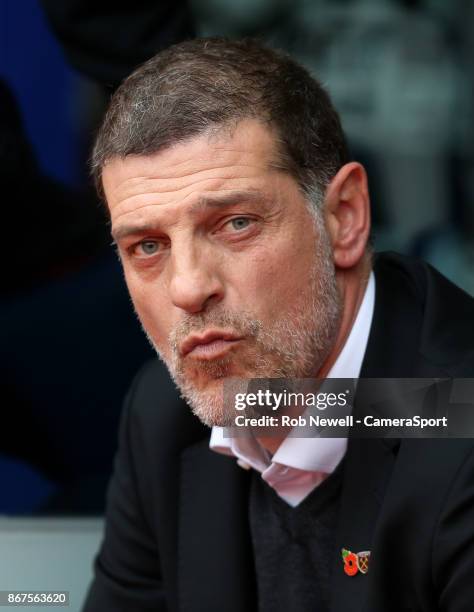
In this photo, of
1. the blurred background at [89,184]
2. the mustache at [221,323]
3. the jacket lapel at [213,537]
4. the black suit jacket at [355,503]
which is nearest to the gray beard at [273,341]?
the mustache at [221,323]

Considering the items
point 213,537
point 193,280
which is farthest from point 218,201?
point 213,537

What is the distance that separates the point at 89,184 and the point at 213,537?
1.29 meters

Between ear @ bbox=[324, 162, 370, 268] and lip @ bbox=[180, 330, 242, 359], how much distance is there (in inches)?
12.5

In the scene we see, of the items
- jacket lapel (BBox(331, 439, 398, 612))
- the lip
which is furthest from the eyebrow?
jacket lapel (BBox(331, 439, 398, 612))

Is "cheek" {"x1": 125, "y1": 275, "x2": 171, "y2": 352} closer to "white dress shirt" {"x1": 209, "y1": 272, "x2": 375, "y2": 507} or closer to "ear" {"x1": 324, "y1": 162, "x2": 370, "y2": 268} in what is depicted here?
"white dress shirt" {"x1": 209, "y1": 272, "x2": 375, "y2": 507}

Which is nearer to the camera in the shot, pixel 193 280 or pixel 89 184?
pixel 193 280

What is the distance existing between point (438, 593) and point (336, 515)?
1.00 ft

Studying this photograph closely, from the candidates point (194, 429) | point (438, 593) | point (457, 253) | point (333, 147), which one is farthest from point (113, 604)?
point (457, 253)

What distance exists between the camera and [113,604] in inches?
99.6

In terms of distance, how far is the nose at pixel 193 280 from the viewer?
195 centimetres

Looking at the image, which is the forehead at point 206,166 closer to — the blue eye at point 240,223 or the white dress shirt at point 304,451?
the blue eye at point 240,223

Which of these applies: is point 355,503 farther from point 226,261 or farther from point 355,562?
point 226,261

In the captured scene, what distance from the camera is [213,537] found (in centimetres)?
236

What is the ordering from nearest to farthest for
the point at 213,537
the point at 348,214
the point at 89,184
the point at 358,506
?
the point at 358,506 < the point at 348,214 < the point at 213,537 < the point at 89,184
